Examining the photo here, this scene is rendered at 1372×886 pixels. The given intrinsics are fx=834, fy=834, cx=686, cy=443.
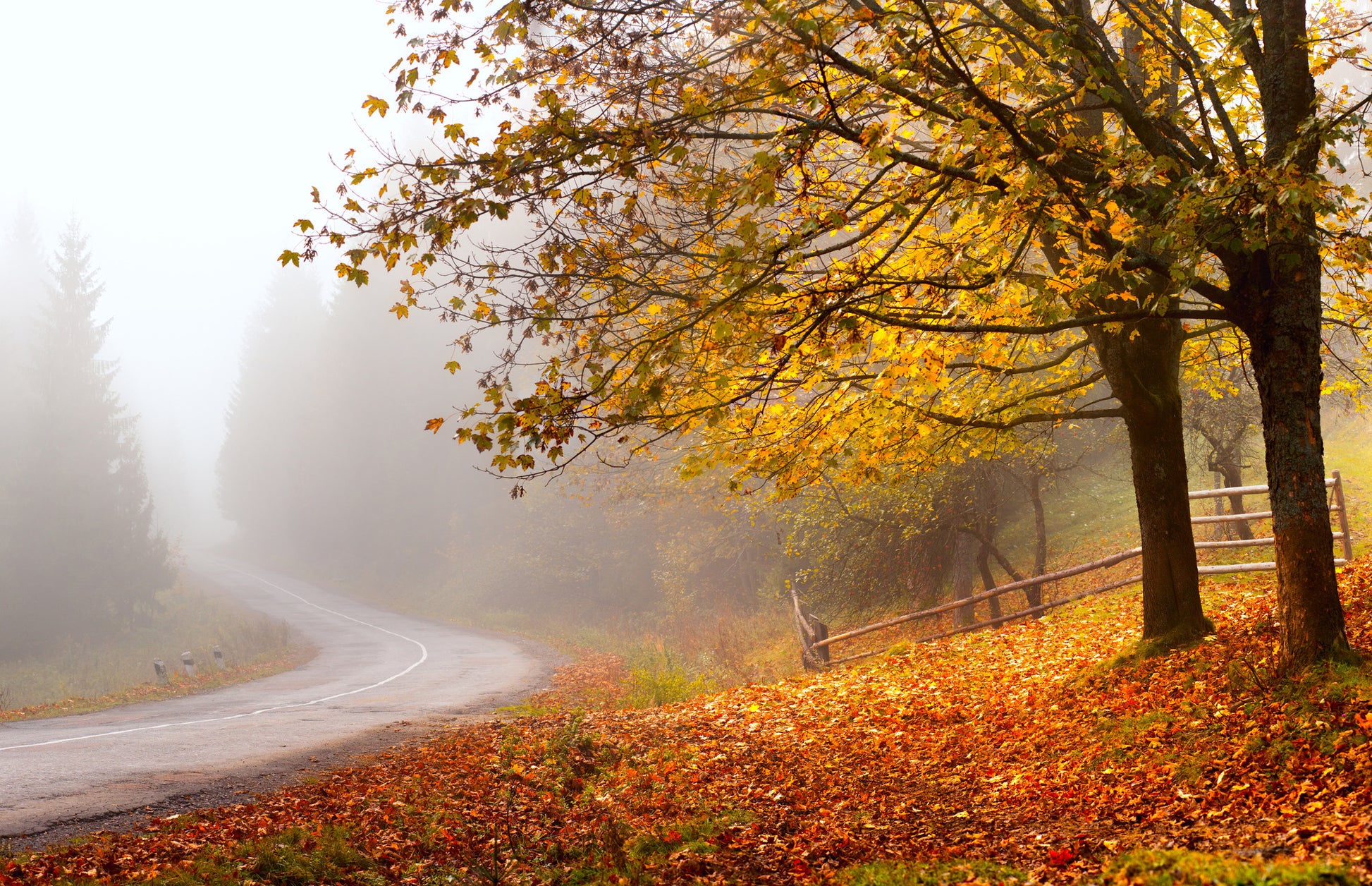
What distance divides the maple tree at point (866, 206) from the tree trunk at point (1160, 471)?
49cm

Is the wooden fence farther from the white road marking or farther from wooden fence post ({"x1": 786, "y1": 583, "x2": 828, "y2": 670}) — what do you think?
the white road marking

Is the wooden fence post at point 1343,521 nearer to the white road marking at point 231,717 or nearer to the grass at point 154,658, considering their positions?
the white road marking at point 231,717

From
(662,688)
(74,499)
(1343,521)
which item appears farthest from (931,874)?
(74,499)

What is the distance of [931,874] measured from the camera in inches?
178

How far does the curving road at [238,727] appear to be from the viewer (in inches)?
303

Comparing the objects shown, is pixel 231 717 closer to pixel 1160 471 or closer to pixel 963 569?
pixel 1160 471

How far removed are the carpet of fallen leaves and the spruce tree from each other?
116 feet

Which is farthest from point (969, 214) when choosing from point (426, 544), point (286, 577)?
point (286, 577)

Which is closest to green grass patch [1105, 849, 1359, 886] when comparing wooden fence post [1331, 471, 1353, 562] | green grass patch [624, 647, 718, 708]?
green grass patch [624, 647, 718, 708]

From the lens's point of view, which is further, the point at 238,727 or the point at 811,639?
the point at 811,639

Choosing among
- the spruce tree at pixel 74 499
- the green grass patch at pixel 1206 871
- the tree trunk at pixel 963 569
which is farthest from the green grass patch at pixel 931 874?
the spruce tree at pixel 74 499

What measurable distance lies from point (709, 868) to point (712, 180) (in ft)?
16.5

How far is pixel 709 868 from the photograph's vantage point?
5.24m

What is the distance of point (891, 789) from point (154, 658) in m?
32.1
